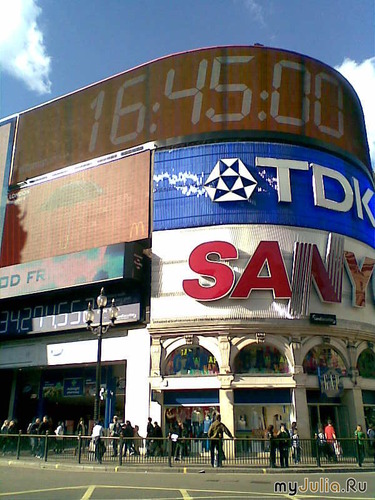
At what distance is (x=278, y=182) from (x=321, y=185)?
3114mm

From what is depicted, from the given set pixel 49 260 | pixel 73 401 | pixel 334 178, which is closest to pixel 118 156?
pixel 49 260

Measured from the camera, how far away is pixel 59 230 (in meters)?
38.1

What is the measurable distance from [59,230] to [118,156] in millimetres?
7020

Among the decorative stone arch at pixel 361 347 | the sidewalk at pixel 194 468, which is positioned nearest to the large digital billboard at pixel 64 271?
the sidewalk at pixel 194 468

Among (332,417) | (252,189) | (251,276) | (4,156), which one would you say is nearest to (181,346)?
(251,276)

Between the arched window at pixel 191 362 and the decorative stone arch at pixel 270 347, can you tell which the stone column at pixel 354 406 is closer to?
the decorative stone arch at pixel 270 347

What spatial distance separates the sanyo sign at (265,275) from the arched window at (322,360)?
2625 mm

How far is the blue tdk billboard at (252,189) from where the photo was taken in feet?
107

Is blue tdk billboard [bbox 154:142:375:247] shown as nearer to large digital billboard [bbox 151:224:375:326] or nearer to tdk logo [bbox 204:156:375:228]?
tdk logo [bbox 204:156:375:228]

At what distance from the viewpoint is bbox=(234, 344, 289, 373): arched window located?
29875mm

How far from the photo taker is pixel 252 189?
32562 mm

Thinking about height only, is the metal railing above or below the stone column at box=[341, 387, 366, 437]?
below

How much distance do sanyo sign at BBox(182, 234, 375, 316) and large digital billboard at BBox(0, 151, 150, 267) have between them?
5.07 m

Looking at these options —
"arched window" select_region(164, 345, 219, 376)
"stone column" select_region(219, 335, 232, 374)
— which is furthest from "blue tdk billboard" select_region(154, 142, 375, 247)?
"arched window" select_region(164, 345, 219, 376)
